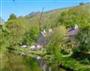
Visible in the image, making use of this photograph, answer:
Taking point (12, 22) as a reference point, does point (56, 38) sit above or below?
below

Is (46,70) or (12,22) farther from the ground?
(12,22)

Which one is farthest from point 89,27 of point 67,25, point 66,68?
point 67,25

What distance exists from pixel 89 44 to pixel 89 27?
2.25m

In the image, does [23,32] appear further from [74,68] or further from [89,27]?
[74,68]

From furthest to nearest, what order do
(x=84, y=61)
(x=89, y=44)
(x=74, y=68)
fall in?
(x=89, y=44)
(x=84, y=61)
(x=74, y=68)

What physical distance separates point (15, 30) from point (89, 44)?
4021 centimetres

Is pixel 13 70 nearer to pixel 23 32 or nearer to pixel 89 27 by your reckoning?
pixel 89 27

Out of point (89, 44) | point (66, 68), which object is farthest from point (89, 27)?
point (66, 68)

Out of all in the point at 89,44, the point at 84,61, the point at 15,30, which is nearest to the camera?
the point at 84,61

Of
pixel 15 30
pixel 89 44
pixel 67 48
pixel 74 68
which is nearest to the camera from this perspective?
pixel 74 68

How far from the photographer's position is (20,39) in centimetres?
6881

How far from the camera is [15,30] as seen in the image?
69312 millimetres

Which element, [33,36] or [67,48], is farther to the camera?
[33,36]

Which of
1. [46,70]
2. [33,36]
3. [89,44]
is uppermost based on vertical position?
[33,36]
